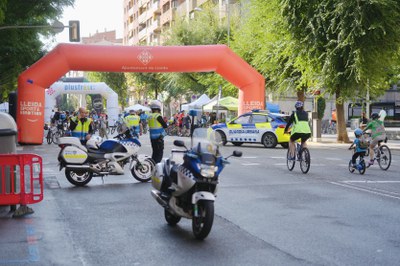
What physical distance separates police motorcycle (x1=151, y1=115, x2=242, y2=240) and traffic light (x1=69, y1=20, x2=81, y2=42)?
865 inches

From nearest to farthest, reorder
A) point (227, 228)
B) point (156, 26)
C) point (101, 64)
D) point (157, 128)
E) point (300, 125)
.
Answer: point (227, 228) → point (157, 128) → point (300, 125) → point (101, 64) → point (156, 26)

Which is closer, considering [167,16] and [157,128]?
[157,128]

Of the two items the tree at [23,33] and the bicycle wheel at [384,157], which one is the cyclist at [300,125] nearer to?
the bicycle wheel at [384,157]

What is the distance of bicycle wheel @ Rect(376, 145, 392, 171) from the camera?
685 inches

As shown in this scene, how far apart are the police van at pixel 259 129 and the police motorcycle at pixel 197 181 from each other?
66.0ft

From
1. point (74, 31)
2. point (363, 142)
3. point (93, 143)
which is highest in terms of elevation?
point (74, 31)

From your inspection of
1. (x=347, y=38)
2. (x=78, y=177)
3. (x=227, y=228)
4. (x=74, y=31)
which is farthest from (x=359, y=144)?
(x=74, y=31)

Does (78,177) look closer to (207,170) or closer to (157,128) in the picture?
(157,128)

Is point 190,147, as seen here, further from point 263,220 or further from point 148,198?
point 148,198

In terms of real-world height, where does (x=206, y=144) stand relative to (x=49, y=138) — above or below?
above

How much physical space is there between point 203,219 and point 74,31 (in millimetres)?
23180

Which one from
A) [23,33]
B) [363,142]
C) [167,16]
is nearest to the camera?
[363,142]

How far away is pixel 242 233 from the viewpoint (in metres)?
8.00

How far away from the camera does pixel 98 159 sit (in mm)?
13648
